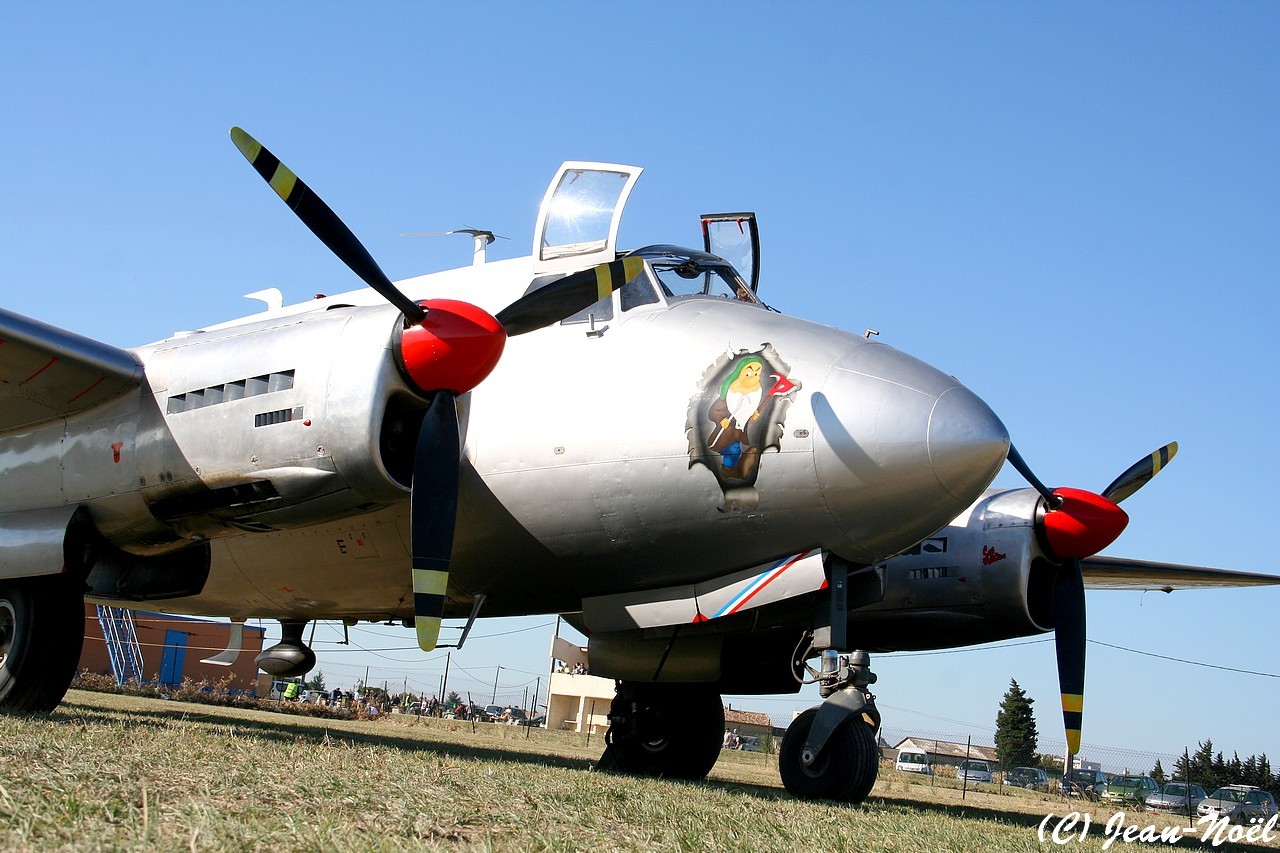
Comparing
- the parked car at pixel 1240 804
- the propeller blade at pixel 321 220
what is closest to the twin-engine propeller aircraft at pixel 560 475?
the propeller blade at pixel 321 220

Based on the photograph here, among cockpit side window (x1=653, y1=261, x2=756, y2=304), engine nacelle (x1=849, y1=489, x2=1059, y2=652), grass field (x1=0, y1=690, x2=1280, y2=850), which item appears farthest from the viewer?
engine nacelle (x1=849, y1=489, x2=1059, y2=652)

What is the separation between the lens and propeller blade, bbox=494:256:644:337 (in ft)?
29.5

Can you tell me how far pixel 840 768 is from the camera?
8062 mm

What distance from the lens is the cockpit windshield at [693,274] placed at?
32.8 feet

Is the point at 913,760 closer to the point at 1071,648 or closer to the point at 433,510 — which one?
the point at 1071,648

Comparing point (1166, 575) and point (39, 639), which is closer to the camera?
point (39, 639)

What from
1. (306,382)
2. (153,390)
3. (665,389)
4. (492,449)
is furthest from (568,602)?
(153,390)

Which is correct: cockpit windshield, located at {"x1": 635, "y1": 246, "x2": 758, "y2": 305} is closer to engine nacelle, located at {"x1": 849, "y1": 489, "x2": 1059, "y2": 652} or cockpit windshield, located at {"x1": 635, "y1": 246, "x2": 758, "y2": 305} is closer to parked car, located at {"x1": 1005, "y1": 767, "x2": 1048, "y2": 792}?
engine nacelle, located at {"x1": 849, "y1": 489, "x2": 1059, "y2": 652}

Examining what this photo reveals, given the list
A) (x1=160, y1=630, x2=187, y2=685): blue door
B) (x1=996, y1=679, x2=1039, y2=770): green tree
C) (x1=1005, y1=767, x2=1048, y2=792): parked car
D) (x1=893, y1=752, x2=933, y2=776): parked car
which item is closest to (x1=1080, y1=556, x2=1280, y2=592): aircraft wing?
(x1=1005, y1=767, x2=1048, y2=792): parked car

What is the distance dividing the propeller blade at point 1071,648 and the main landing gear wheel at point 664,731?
3503 mm

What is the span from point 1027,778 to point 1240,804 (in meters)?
12.3

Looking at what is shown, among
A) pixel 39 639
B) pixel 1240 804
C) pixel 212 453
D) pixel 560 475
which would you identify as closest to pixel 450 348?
pixel 560 475

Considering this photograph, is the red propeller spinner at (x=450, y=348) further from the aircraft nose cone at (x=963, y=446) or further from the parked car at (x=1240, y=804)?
the parked car at (x=1240, y=804)

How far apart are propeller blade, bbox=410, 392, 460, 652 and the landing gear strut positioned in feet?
9.27
